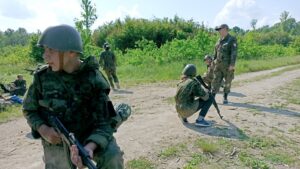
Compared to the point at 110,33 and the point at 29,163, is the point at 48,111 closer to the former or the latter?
the point at 29,163

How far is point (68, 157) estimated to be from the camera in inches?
112

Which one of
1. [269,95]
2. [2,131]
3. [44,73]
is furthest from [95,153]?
[269,95]

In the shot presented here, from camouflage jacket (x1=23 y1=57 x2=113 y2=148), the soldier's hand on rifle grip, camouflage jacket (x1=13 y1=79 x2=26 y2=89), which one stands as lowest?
camouflage jacket (x1=13 y1=79 x2=26 y2=89)

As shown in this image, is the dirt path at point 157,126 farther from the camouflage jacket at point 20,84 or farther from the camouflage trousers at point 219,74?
the camouflage jacket at point 20,84

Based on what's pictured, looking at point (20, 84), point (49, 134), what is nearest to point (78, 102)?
point (49, 134)

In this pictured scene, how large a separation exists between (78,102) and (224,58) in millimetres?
6760

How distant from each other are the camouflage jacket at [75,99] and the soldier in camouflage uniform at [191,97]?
437 cm

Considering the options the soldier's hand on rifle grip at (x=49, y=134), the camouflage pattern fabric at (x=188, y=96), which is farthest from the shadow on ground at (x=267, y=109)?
the soldier's hand on rifle grip at (x=49, y=134)

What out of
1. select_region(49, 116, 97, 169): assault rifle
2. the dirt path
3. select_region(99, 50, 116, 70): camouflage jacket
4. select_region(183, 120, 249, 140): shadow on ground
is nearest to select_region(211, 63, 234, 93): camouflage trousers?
the dirt path

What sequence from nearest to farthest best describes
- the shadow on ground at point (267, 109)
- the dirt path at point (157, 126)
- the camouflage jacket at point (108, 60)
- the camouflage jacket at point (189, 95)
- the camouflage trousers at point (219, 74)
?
the dirt path at point (157, 126), the camouflage jacket at point (189, 95), the shadow on ground at point (267, 109), the camouflage trousers at point (219, 74), the camouflage jacket at point (108, 60)

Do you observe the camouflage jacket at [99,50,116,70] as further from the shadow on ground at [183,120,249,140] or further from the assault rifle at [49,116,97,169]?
the assault rifle at [49,116,97,169]

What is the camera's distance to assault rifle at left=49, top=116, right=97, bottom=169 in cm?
247

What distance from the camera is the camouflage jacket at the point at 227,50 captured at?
30.0ft

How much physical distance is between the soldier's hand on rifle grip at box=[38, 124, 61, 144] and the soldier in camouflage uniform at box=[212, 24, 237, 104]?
6.56 meters
